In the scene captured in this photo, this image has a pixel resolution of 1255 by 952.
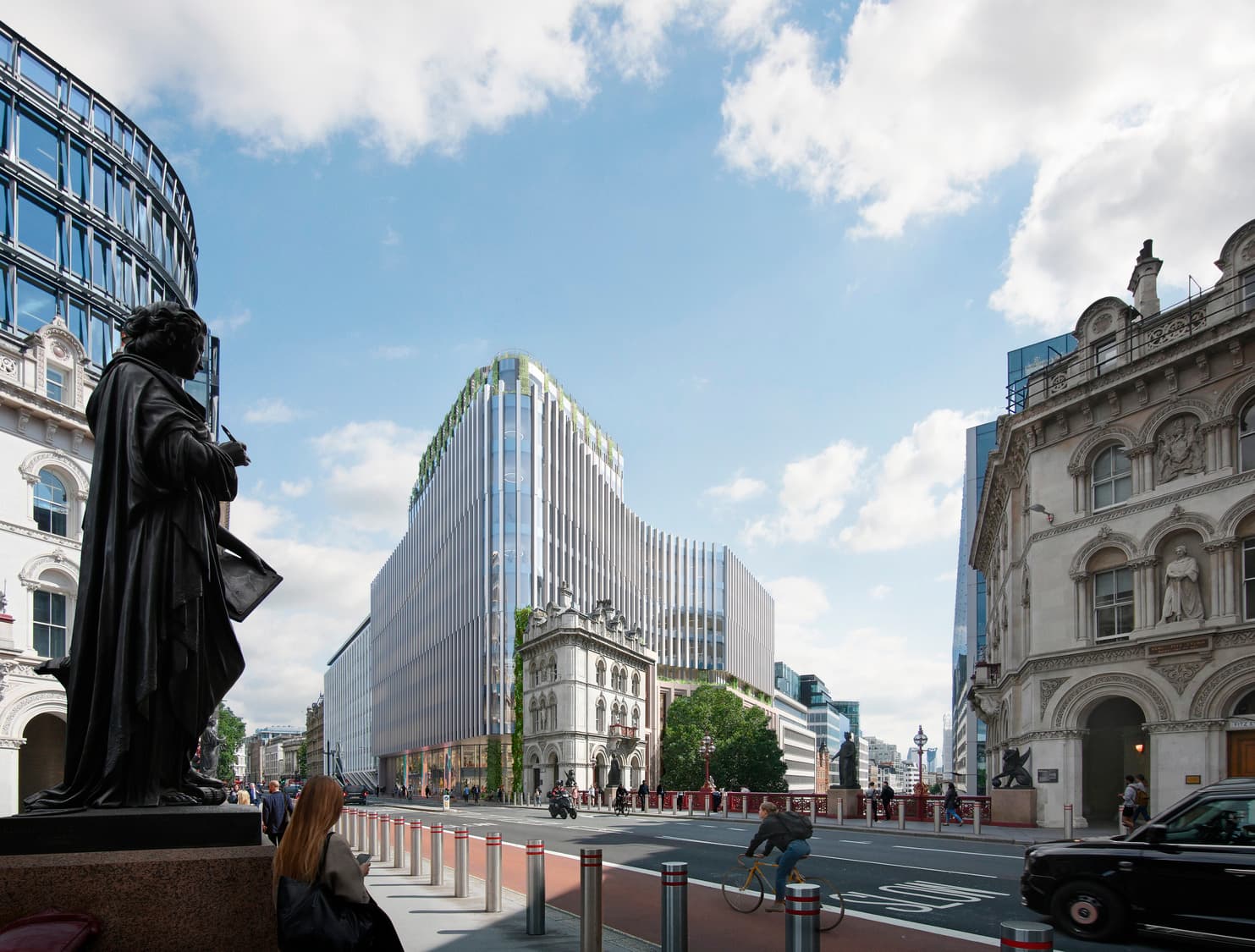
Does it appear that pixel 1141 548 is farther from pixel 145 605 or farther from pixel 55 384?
pixel 55 384

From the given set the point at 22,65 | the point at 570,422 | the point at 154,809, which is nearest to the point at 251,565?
the point at 154,809

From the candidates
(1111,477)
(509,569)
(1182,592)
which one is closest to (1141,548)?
(1182,592)

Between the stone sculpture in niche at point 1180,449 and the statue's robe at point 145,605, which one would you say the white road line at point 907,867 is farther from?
the stone sculpture in niche at point 1180,449

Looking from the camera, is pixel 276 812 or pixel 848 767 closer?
pixel 276 812

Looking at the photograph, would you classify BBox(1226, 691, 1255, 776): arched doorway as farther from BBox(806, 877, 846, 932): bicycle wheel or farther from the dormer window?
the dormer window

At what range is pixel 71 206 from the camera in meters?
35.7

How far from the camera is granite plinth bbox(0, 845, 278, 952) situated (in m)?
4.01

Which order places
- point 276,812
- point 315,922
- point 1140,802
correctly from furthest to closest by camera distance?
point 1140,802, point 276,812, point 315,922

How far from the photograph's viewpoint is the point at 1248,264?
84.9 ft

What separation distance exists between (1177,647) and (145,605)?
89.9 feet

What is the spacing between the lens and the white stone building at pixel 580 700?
6962 centimetres

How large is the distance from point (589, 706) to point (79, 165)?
48.2m

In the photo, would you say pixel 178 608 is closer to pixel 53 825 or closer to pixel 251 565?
pixel 251 565

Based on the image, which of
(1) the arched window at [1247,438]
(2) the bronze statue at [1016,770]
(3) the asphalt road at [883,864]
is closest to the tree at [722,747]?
(3) the asphalt road at [883,864]
